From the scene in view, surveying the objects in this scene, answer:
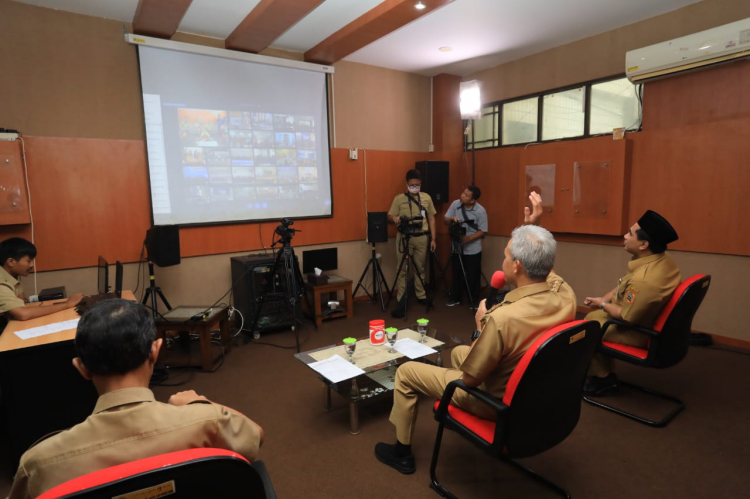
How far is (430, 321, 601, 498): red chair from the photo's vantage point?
1.52 m

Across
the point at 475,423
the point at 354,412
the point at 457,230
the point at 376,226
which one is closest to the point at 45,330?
the point at 354,412

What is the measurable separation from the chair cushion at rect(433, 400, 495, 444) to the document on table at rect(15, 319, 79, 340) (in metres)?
2.26

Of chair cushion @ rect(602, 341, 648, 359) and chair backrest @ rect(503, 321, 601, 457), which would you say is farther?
chair cushion @ rect(602, 341, 648, 359)

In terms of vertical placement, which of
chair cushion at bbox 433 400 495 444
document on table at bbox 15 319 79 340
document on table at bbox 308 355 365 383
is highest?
document on table at bbox 15 319 79 340

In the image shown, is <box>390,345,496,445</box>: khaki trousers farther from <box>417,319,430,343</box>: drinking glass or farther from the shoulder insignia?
the shoulder insignia

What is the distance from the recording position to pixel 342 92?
5.31 metres

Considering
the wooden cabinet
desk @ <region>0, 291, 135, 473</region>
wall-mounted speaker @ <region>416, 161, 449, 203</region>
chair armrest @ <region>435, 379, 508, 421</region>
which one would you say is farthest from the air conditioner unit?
desk @ <region>0, 291, 135, 473</region>

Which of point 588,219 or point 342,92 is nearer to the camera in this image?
point 588,219

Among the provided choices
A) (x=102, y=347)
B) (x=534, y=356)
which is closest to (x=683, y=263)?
(x=534, y=356)

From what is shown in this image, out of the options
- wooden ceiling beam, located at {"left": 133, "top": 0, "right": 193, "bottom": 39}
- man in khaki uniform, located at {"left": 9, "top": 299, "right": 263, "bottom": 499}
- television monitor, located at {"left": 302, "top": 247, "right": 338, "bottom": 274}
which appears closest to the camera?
man in khaki uniform, located at {"left": 9, "top": 299, "right": 263, "bottom": 499}

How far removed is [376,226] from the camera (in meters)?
5.16

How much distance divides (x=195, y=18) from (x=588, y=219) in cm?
463

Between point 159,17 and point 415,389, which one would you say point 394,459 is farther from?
point 159,17

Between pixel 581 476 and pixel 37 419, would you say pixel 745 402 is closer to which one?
pixel 581 476
